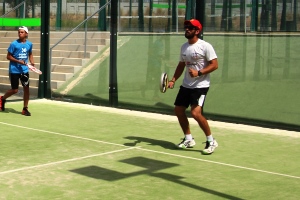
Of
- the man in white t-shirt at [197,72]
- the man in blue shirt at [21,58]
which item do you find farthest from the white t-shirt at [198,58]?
the man in blue shirt at [21,58]

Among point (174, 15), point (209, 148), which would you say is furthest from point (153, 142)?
point (174, 15)

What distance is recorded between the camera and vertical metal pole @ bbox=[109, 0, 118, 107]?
14.4 m

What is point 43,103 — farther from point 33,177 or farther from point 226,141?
point 33,177

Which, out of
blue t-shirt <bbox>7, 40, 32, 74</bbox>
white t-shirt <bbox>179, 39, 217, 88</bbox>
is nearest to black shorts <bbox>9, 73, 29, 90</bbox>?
blue t-shirt <bbox>7, 40, 32, 74</bbox>

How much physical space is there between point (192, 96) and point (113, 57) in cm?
574

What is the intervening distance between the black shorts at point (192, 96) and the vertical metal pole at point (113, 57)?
533 cm

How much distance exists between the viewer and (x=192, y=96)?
903 cm

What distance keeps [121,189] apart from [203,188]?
0.93 m

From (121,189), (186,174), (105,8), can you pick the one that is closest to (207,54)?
(186,174)

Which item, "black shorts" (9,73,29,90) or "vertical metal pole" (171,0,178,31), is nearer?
"black shorts" (9,73,29,90)

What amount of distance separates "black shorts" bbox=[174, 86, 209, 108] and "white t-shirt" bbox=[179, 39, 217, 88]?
7 centimetres

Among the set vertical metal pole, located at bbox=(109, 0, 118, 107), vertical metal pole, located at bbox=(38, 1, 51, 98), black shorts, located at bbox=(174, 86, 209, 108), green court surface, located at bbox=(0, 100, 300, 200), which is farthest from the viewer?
vertical metal pole, located at bbox=(38, 1, 51, 98)

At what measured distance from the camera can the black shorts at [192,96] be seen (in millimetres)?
8992

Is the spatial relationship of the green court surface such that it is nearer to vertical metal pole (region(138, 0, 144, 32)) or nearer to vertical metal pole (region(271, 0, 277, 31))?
vertical metal pole (region(271, 0, 277, 31))
